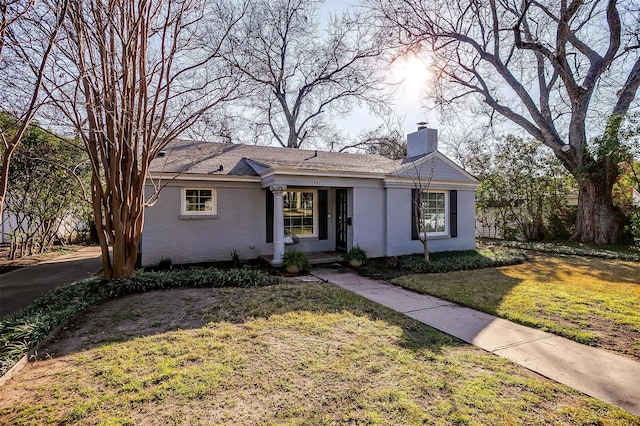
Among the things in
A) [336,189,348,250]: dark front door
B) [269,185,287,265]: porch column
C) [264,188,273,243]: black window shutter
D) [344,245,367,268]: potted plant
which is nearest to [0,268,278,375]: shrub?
[269,185,287,265]: porch column

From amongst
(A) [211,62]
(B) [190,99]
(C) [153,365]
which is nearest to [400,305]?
(C) [153,365]

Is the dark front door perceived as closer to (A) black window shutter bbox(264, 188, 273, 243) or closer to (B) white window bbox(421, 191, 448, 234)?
(A) black window shutter bbox(264, 188, 273, 243)

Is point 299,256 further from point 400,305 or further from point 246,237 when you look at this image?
point 400,305

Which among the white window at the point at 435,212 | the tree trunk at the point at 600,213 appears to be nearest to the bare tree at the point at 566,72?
the tree trunk at the point at 600,213

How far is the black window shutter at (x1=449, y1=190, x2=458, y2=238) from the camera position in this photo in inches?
429

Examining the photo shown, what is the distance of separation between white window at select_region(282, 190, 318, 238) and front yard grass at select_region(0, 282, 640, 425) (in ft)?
18.1

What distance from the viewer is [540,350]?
3.70 meters

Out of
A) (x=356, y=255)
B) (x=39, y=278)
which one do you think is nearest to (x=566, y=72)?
(x=356, y=255)

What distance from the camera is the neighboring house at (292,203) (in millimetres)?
8328

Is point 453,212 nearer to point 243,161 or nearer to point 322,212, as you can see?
point 322,212

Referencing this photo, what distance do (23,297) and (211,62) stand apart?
623cm

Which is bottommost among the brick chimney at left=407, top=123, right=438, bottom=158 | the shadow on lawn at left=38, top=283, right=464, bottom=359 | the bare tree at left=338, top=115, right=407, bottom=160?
the shadow on lawn at left=38, top=283, right=464, bottom=359

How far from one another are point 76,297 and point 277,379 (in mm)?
4477

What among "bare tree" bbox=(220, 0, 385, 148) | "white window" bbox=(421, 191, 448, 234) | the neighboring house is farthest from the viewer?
"bare tree" bbox=(220, 0, 385, 148)
